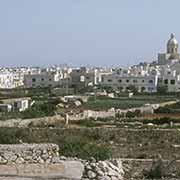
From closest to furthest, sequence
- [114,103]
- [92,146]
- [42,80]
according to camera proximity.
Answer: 1. [92,146]
2. [114,103]
3. [42,80]

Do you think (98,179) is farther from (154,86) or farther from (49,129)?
(154,86)

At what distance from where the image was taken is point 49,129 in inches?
863

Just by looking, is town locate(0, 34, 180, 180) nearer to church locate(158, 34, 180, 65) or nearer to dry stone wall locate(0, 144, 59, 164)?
dry stone wall locate(0, 144, 59, 164)

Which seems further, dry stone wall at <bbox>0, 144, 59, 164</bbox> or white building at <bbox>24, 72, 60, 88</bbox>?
white building at <bbox>24, 72, 60, 88</bbox>

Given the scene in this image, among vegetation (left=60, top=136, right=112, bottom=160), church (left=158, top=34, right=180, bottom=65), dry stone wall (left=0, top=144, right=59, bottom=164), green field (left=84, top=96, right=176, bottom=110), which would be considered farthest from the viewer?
church (left=158, top=34, right=180, bottom=65)

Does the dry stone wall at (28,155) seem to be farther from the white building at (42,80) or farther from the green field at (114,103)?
the white building at (42,80)

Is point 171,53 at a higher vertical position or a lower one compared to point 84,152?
higher

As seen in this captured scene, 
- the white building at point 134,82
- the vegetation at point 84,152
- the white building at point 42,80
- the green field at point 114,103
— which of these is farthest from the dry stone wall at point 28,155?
the white building at point 42,80

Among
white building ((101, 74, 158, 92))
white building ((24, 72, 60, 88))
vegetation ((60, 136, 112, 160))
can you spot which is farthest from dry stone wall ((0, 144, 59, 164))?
white building ((24, 72, 60, 88))

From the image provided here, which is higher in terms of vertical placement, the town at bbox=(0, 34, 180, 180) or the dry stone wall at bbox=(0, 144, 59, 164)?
the dry stone wall at bbox=(0, 144, 59, 164)

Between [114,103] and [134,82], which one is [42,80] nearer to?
[134,82]

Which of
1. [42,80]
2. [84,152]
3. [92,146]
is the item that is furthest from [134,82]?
[84,152]

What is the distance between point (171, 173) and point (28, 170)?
419 centimetres

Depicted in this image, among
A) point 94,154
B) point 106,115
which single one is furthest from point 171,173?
point 106,115
